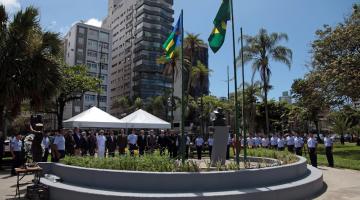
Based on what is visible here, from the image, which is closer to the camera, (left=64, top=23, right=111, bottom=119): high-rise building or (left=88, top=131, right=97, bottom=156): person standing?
(left=88, top=131, right=97, bottom=156): person standing

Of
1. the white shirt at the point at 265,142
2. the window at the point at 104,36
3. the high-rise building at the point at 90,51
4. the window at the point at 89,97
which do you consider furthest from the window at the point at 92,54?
the white shirt at the point at 265,142

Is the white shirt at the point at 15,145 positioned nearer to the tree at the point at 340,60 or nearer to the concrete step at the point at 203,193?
the concrete step at the point at 203,193

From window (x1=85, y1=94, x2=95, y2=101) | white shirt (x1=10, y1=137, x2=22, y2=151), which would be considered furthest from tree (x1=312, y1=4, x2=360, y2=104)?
window (x1=85, y1=94, x2=95, y2=101)

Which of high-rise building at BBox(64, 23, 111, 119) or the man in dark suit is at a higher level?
high-rise building at BBox(64, 23, 111, 119)

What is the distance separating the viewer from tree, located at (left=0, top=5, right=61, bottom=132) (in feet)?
51.6

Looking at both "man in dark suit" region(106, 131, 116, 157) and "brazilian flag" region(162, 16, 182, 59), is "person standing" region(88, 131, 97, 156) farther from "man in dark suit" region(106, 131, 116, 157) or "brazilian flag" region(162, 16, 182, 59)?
"brazilian flag" region(162, 16, 182, 59)

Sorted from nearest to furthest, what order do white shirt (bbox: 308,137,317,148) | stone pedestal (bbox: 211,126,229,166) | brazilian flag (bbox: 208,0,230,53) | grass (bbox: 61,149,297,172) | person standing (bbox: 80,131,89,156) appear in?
grass (bbox: 61,149,297,172) → brazilian flag (bbox: 208,0,230,53) → stone pedestal (bbox: 211,126,229,166) → white shirt (bbox: 308,137,317,148) → person standing (bbox: 80,131,89,156)

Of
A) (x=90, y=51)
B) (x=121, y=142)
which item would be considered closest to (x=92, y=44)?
(x=90, y=51)

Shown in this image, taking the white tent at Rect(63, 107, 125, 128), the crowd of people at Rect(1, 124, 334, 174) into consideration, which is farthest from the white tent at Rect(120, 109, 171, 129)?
the crowd of people at Rect(1, 124, 334, 174)

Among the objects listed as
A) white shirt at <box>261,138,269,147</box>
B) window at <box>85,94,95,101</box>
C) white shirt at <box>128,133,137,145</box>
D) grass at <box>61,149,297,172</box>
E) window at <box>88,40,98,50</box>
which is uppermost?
window at <box>88,40,98,50</box>

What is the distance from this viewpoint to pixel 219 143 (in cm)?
1335

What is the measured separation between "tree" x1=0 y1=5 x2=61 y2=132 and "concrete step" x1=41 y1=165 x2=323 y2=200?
716cm

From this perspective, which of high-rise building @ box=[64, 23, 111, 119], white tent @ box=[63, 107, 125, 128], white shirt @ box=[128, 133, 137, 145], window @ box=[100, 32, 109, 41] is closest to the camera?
white shirt @ box=[128, 133, 137, 145]

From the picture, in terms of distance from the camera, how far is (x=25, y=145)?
16391 millimetres
